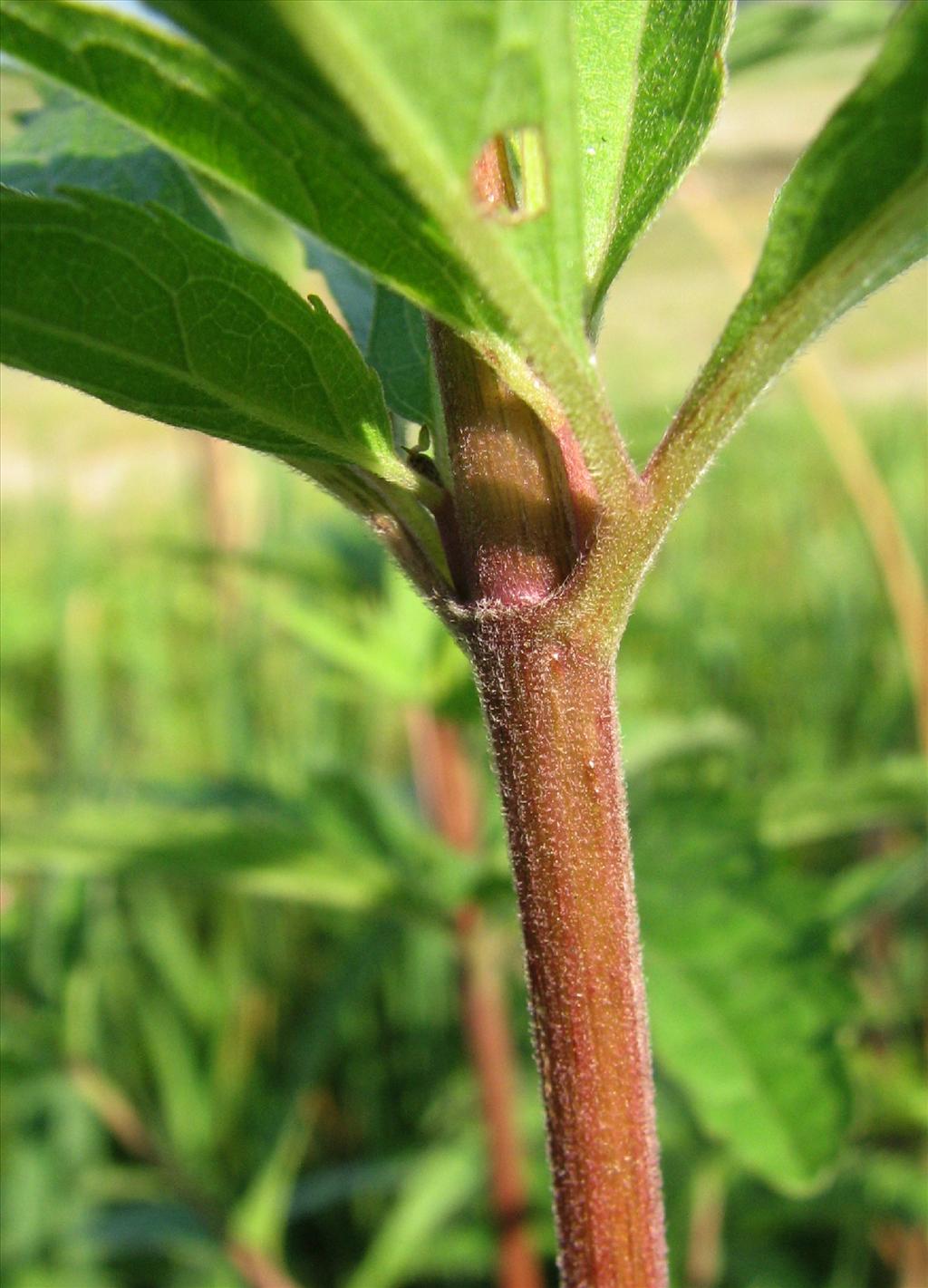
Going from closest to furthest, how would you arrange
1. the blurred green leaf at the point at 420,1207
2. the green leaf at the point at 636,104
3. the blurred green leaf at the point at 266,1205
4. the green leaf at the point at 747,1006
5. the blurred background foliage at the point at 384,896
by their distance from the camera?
the green leaf at the point at 636,104 → the green leaf at the point at 747,1006 → the blurred background foliage at the point at 384,896 → the blurred green leaf at the point at 266,1205 → the blurred green leaf at the point at 420,1207

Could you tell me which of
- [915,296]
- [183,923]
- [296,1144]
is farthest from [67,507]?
[915,296]

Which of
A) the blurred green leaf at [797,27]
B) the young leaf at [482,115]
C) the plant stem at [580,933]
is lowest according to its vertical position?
the plant stem at [580,933]

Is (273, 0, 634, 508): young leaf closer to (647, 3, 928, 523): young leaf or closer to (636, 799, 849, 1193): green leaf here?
(647, 3, 928, 523): young leaf

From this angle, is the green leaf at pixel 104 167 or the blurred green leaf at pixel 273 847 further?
the blurred green leaf at pixel 273 847

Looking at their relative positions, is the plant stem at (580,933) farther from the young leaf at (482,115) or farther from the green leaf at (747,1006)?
the green leaf at (747,1006)

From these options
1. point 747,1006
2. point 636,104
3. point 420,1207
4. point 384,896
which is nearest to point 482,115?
point 636,104

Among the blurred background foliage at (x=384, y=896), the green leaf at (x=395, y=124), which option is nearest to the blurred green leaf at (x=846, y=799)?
the blurred background foliage at (x=384, y=896)

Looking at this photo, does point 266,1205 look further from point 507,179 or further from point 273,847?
point 507,179
